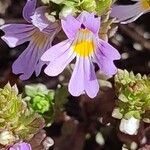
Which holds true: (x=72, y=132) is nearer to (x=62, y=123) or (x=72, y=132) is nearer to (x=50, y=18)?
(x=62, y=123)

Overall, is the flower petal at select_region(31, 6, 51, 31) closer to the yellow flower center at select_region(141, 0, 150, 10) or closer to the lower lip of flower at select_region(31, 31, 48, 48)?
the lower lip of flower at select_region(31, 31, 48, 48)

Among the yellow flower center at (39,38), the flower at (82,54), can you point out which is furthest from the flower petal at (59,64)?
the yellow flower center at (39,38)

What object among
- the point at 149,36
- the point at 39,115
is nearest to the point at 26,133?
the point at 39,115

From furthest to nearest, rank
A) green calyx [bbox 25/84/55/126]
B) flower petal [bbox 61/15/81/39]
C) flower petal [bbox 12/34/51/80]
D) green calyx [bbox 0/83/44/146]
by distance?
1. green calyx [bbox 25/84/55/126]
2. flower petal [bbox 12/34/51/80]
3. green calyx [bbox 0/83/44/146]
4. flower petal [bbox 61/15/81/39]

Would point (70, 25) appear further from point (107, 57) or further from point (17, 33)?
point (17, 33)

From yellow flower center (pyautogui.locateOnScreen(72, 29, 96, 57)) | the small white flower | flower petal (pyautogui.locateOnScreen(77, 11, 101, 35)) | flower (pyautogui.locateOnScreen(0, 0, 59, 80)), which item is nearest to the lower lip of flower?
flower (pyautogui.locateOnScreen(0, 0, 59, 80))
